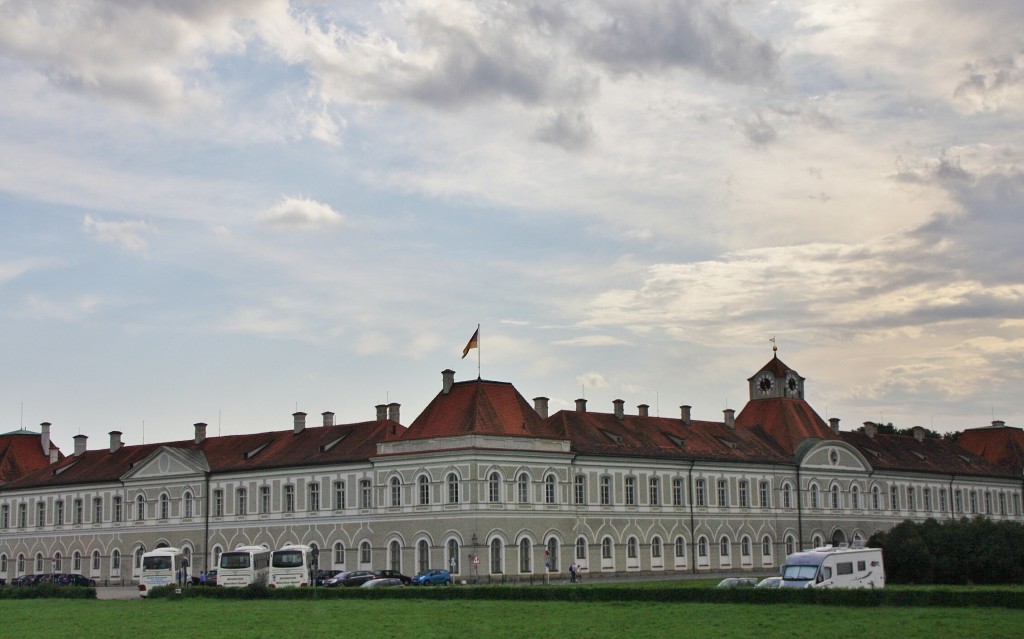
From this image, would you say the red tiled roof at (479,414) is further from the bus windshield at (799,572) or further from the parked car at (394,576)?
the bus windshield at (799,572)

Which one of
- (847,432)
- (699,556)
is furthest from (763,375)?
(699,556)

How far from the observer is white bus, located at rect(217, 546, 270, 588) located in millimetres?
79438

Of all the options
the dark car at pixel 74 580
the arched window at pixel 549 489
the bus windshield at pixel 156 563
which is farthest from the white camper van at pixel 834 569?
the dark car at pixel 74 580

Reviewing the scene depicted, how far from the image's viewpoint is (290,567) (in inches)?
3189

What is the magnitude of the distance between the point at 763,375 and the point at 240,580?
51.9 meters

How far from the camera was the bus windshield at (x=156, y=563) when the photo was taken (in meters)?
84.9

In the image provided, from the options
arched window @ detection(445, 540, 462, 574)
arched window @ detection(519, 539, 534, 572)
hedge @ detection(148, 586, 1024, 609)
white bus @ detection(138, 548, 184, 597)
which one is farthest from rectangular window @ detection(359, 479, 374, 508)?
hedge @ detection(148, 586, 1024, 609)

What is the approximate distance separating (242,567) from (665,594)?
30.7 metres

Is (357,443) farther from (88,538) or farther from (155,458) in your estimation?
(88,538)

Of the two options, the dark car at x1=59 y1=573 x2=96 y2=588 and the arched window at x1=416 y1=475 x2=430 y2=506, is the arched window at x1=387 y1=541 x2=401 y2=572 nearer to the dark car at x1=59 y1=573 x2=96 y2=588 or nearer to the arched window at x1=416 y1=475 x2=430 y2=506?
the arched window at x1=416 y1=475 x2=430 y2=506

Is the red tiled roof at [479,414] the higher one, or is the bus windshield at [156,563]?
the red tiled roof at [479,414]

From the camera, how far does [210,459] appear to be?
104000 mm

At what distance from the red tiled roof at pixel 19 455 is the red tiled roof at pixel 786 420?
60.0 meters

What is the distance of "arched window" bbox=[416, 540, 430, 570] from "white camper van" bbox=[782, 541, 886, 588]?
1089 inches
